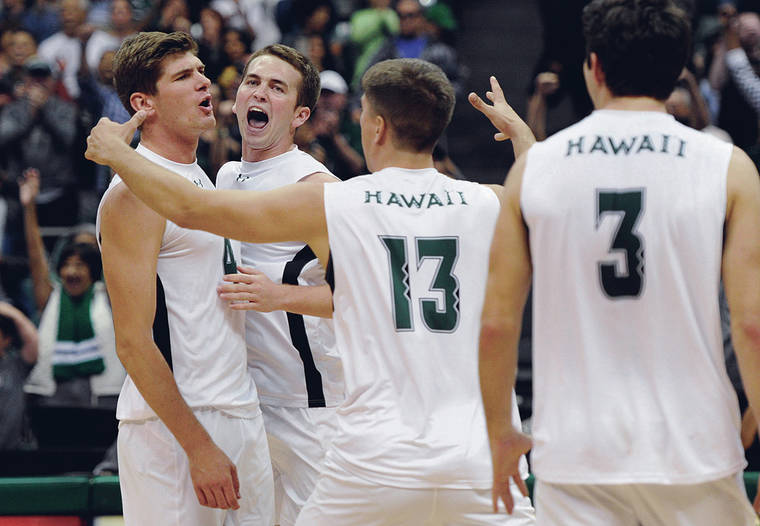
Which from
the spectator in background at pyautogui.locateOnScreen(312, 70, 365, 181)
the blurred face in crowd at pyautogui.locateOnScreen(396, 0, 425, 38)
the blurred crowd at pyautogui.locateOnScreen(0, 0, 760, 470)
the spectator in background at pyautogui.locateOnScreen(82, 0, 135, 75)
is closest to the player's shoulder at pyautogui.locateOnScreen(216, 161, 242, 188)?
the blurred crowd at pyautogui.locateOnScreen(0, 0, 760, 470)

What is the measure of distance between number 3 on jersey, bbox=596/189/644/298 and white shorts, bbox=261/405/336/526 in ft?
6.16

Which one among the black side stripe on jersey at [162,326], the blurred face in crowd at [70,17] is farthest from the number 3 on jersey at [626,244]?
the blurred face in crowd at [70,17]

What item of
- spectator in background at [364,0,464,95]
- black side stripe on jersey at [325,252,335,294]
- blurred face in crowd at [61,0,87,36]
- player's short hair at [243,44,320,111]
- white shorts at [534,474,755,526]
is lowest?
white shorts at [534,474,755,526]

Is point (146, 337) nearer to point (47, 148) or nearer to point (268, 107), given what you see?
point (268, 107)

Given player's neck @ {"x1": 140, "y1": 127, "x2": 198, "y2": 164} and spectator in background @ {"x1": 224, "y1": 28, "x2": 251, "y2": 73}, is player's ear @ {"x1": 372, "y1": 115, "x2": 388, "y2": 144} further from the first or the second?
spectator in background @ {"x1": 224, "y1": 28, "x2": 251, "y2": 73}

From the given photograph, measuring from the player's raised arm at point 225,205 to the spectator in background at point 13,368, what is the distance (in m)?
4.24

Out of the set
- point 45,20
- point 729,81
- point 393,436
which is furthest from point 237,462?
point 45,20

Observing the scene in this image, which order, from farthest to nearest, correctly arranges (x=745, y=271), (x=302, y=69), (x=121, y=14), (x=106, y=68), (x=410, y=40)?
(x=121, y=14), (x=410, y=40), (x=106, y=68), (x=302, y=69), (x=745, y=271)

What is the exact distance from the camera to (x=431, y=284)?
11.7 feet

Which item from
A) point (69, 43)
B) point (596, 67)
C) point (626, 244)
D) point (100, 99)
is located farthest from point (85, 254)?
point (626, 244)

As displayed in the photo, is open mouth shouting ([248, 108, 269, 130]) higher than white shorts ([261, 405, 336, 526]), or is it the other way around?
open mouth shouting ([248, 108, 269, 130])

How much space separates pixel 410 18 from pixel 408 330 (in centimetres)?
797

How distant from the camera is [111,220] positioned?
3986 mm

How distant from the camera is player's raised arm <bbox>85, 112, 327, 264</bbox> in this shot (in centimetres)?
356
